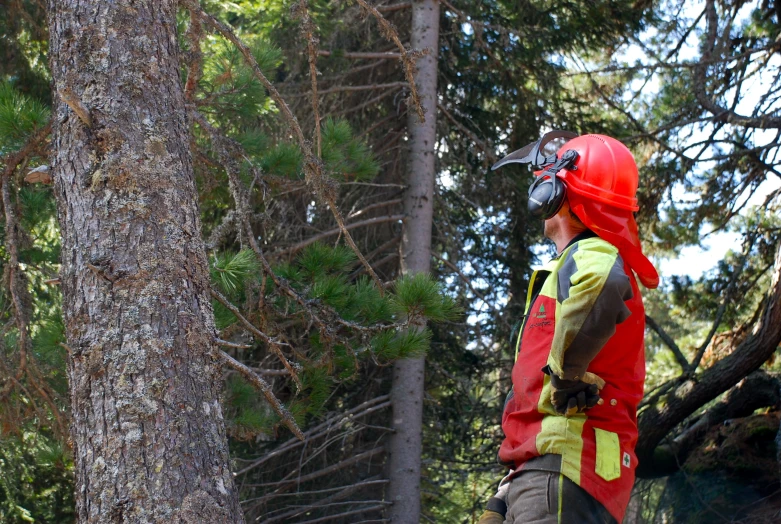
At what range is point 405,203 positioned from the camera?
23.2 feet

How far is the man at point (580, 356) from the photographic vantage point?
268 centimetres

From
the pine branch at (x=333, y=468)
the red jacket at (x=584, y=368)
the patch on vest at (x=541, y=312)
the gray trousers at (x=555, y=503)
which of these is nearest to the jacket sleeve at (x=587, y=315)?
the red jacket at (x=584, y=368)

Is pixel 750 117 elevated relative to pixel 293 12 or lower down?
elevated

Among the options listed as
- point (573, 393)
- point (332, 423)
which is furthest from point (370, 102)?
point (573, 393)

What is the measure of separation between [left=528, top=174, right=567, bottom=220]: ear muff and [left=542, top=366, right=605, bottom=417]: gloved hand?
0.65 meters

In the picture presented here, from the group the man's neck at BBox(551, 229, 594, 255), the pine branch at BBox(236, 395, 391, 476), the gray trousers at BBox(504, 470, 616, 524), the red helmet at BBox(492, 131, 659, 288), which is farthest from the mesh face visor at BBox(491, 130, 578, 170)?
the pine branch at BBox(236, 395, 391, 476)

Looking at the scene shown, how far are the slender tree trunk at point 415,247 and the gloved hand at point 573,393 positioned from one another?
12.7 feet

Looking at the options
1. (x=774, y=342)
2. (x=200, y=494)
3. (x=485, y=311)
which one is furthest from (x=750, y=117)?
(x=200, y=494)

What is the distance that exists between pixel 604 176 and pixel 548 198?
9.0 inches

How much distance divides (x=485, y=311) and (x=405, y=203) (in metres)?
1.49

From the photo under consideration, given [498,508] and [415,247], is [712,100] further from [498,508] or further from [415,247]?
[498,508]

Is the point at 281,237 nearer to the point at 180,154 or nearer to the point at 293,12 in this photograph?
the point at 293,12

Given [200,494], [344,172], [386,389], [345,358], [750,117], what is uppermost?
[750,117]

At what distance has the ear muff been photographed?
10.0ft
